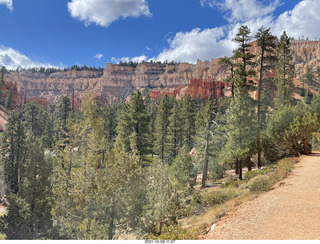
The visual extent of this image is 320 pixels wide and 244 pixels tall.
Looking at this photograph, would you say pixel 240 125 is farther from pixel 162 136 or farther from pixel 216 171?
pixel 162 136

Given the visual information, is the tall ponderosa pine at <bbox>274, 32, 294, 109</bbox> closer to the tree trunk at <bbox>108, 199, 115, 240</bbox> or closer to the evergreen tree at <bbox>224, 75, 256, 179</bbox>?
the evergreen tree at <bbox>224, 75, 256, 179</bbox>

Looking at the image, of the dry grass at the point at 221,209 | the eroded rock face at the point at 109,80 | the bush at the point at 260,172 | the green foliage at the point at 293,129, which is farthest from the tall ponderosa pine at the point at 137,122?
the eroded rock face at the point at 109,80

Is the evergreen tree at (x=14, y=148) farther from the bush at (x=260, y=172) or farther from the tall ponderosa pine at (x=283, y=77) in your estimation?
the tall ponderosa pine at (x=283, y=77)

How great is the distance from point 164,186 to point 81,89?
601 feet

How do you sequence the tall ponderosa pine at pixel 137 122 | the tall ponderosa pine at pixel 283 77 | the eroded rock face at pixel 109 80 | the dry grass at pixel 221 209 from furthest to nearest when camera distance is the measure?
the eroded rock face at pixel 109 80
the tall ponderosa pine at pixel 283 77
the tall ponderosa pine at pixel 137 122
the dry grass at pixel 221 209

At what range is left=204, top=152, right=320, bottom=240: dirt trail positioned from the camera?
680 cm

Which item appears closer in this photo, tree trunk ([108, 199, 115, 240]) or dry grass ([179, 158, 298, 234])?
dry grass ([179, 158, 298, 234])

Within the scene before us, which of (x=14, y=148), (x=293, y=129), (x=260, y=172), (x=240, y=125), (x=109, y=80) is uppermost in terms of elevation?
(x=109, y=80)

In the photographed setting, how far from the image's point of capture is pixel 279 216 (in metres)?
7.92

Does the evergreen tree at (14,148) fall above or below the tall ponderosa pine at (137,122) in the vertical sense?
below

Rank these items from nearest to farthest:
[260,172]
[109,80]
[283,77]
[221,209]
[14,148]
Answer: [221,209]
[260,172]
[14,148]
[283,77]
[109,80]

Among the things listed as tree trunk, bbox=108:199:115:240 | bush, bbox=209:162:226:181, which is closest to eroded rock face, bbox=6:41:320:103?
bush, bbox=209:162:226:181

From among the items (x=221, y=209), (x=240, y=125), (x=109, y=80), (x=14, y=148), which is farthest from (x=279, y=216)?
(x=109, y=80)

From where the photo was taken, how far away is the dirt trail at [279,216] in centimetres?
680
